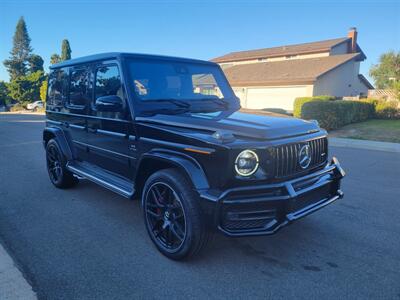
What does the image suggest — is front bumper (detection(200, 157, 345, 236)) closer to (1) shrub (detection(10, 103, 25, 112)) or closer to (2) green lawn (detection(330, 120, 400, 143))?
(2) green lawn (detection(330, 120, 400, 143))

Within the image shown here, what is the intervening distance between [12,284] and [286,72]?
967 inches

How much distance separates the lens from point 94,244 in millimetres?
3477

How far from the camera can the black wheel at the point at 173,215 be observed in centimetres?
285

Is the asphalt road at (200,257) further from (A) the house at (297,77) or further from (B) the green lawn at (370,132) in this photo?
(A) the house at (297,77)

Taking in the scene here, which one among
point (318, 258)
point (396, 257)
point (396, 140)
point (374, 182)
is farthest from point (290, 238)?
point (396, 140)

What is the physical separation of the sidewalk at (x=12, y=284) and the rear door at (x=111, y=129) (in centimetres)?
152

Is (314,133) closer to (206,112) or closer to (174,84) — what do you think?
(206,112)

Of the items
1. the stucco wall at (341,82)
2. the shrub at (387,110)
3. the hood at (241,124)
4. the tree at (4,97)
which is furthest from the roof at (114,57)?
the tree at (4,97)

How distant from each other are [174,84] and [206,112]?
2.13ft

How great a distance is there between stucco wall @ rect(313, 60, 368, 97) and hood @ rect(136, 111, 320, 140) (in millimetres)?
20577

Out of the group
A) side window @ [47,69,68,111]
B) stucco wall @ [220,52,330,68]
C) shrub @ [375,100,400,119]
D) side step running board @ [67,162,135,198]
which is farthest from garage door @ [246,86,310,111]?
side step running board @ [67,162,135,198]

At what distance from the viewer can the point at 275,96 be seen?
930 inches

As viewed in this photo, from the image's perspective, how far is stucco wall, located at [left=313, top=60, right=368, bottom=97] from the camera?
23.2 m

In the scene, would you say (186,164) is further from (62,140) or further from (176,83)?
(62,140)
